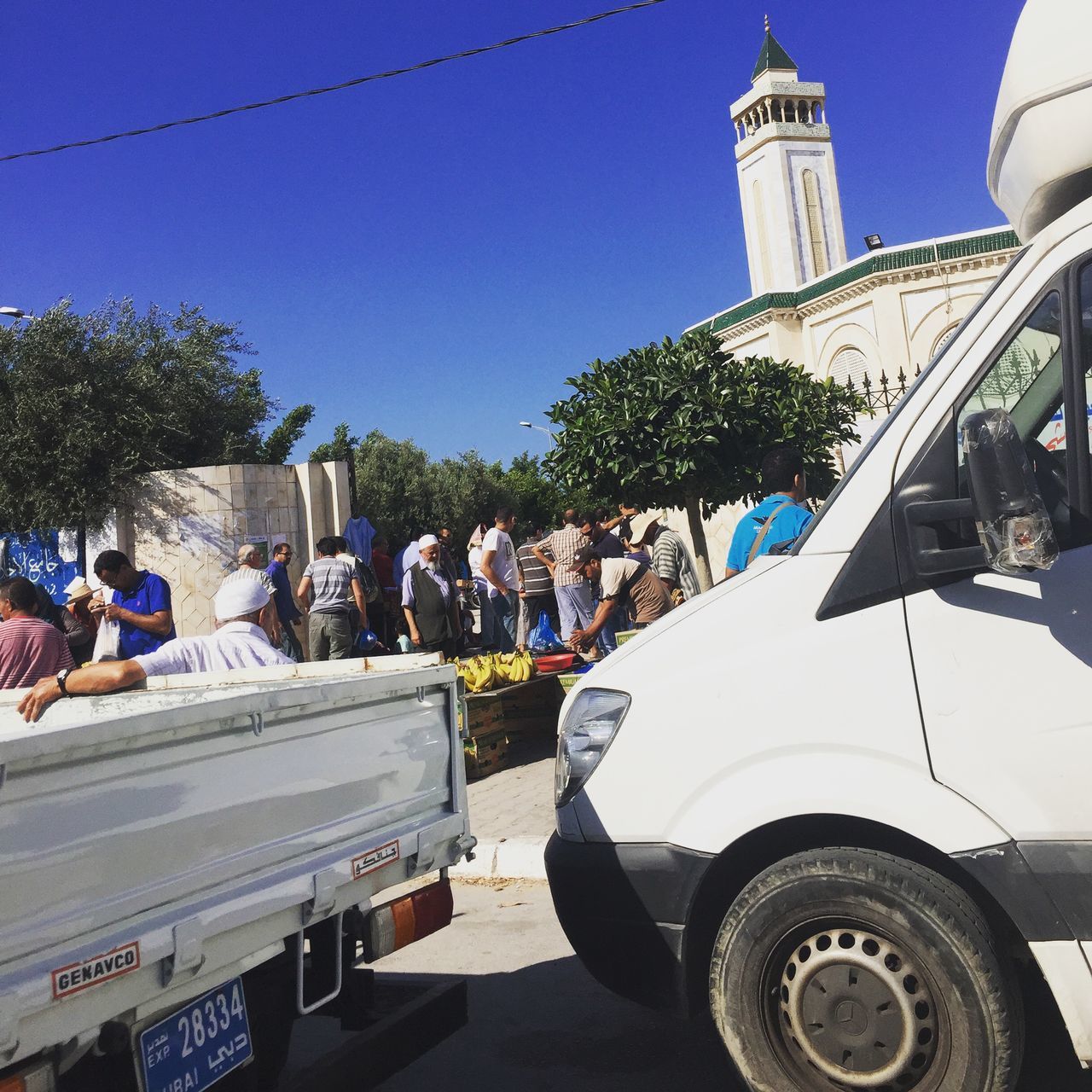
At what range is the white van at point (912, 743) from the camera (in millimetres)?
2699

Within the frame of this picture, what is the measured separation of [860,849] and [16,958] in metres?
2.09

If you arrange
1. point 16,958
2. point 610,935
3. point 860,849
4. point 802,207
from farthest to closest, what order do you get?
point 802,207 < point 610,935 < point 860,849 < point 16,958

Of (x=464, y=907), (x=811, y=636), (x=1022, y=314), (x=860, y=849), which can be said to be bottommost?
(x=464, y=907)

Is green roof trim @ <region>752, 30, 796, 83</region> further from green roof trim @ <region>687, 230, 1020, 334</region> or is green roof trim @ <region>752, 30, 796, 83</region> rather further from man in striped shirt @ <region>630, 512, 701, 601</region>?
man in striped shirt @ <region>630, 512, 701, 601</region>

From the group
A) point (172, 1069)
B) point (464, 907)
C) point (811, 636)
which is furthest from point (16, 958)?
point (464, 907)

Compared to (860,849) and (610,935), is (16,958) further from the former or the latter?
(860,849)

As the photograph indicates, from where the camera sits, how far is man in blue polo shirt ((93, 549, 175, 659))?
7.62 m

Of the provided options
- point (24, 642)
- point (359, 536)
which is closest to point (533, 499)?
point (359, 536)

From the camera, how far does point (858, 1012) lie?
2865 mm

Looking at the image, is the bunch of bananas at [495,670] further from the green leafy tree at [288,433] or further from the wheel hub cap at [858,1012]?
the green leafy tree at [288,433]

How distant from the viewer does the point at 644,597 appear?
8875 millimetres

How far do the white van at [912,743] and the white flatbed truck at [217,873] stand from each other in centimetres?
64

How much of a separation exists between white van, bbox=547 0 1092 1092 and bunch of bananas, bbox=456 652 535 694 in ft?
17.9

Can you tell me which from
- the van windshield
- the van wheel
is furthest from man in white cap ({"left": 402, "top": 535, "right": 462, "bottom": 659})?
the van wheel
